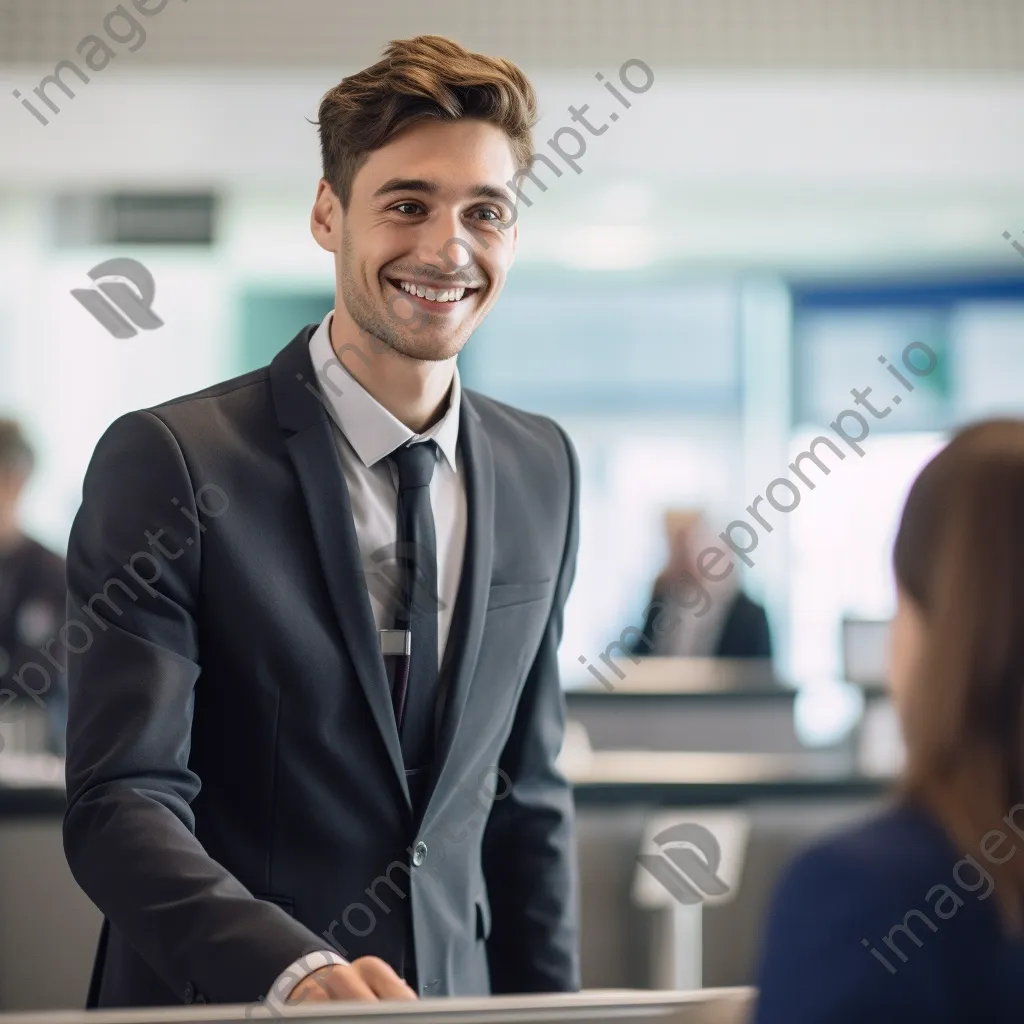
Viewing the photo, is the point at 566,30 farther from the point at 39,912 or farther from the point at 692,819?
the point at 39,912

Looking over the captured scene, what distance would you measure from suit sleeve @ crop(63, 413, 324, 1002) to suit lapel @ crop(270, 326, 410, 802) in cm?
12

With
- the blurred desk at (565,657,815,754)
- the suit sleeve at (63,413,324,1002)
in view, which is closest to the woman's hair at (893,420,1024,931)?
the suit sleeve at (63,413,324,1002)

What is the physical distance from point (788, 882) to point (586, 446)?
874 cm

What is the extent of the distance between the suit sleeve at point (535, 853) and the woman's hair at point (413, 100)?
574mm

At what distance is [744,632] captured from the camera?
5.82m

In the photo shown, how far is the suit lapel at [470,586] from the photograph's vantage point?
138cm

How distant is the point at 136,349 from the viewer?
8.52 meters

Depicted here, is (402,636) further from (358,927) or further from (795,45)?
(795,45)

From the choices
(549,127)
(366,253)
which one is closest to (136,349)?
(549,127)

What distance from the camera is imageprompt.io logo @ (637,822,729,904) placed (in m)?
3.21

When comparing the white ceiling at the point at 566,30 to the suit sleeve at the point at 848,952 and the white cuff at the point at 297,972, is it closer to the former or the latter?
the white cuff at the point at 297,972

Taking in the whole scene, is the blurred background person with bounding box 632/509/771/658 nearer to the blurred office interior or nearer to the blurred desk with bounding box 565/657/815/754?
the blurred office interior

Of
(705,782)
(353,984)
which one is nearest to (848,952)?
(353,984)

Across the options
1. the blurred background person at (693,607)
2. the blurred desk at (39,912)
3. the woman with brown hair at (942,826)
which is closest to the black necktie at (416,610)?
the woman with brown hair at (942,826)
